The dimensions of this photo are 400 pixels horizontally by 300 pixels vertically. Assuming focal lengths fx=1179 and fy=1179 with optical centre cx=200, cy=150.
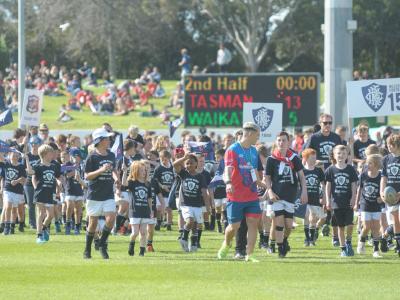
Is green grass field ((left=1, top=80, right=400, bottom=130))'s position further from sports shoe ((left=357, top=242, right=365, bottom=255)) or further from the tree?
sports shoe ((left=357, top=242, right=365, bottom=255))

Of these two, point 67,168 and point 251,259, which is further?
point 67,168

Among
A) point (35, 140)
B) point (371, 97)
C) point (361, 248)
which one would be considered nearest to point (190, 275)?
point (361, 248)

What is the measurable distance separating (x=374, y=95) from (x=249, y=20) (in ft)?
159

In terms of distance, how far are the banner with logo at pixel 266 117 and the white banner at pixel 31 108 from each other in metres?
5.59

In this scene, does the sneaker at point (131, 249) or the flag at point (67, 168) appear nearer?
the sneaker at point (131, 249)

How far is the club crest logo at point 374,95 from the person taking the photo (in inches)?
850

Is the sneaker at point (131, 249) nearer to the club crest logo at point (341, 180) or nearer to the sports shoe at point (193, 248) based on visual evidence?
the sports shoe at point (193, 248)

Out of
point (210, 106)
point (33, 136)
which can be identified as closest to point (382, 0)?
point (210, 106)

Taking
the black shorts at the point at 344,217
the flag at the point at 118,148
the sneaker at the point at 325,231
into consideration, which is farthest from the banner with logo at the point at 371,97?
the flag at the point at 118,148

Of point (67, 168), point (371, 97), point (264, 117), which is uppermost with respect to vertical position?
point (371, 97)

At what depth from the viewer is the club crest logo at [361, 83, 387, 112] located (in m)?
21.6

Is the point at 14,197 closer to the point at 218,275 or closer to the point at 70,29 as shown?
the point at 218,275

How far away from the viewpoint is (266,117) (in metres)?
24.4

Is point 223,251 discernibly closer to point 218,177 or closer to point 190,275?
point 190,275
